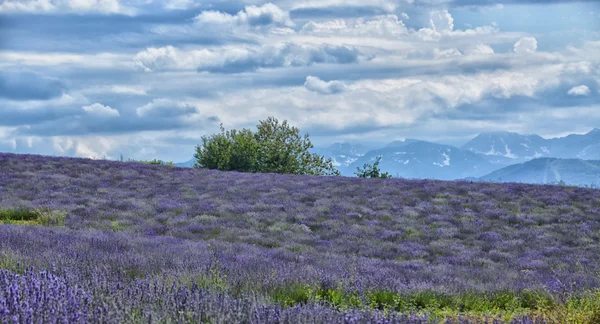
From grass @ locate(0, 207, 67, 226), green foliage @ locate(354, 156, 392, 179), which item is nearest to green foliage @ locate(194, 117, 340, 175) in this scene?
green foliage @ locate(354, 156, 392, 179)

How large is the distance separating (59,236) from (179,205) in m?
7.98

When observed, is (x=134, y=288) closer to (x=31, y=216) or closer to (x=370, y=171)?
(x=31, y=216)

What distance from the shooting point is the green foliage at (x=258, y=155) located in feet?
126

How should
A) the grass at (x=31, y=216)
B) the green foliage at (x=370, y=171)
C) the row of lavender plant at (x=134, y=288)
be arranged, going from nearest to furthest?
1. the row of lavender plant at (x=134, y=288)
2. the grass at (x=31, y=216)
3. the green foliage at (x=370, y=171)

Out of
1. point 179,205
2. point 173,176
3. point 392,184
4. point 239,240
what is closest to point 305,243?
point 239,240

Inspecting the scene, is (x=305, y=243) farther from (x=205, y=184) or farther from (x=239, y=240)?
(x=205, y=184)

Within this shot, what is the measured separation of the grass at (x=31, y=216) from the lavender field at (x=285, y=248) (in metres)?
0.19

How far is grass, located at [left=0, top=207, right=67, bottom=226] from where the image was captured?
14742 millimetres

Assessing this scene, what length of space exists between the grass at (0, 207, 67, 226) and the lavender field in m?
0.19

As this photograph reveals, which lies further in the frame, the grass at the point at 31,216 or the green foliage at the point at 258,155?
the green foliage at the point at 258,155

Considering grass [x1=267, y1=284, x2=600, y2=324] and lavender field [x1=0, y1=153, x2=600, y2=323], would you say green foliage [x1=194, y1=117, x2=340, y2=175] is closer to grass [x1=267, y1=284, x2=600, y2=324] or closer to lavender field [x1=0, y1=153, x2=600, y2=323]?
lavender field [x1=0, y1=153, x2=600, y2=323]

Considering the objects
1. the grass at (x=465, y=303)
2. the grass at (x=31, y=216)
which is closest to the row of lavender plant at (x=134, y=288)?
the grass at (x=465, y=303)

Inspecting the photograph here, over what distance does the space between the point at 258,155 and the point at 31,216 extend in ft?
80.8

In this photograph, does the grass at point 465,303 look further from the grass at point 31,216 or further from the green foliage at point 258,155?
the green foliage at point 258,155
